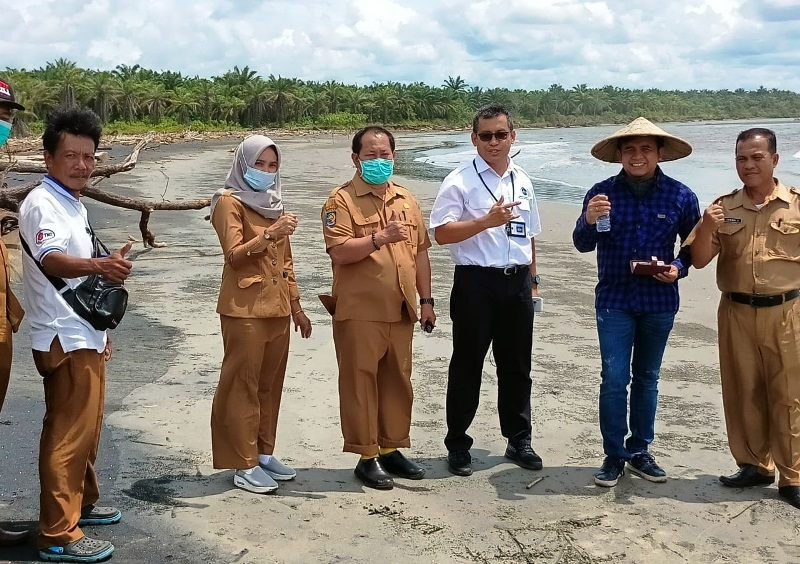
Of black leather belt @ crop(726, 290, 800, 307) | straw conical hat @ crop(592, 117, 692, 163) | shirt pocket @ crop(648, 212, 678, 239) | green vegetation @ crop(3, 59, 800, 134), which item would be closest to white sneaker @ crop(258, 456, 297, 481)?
shirt pocket @ crop(648, 212, 678, 239)

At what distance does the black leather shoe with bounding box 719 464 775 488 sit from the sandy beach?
54 mm

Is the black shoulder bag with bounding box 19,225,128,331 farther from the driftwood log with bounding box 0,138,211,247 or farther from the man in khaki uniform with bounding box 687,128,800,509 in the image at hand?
the driftwood log with bounding box 0,138,211,247

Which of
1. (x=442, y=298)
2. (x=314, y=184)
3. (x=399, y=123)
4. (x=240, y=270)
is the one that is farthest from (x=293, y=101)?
(x=240, y=270)

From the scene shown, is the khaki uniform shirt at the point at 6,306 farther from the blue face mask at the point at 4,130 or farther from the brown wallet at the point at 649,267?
the brown wallet at the point at 649,267

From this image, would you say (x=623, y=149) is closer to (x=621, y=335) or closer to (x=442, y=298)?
(x=621, y=335)

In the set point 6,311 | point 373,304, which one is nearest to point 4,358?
point 6,311

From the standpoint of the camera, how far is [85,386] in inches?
138

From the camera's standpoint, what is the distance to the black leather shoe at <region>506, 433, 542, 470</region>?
15.4ft

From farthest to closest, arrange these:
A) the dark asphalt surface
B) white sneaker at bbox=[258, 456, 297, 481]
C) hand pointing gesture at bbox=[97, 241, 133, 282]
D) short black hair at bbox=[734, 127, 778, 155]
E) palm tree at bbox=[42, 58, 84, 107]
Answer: palm tree at bbox=[42, 58, 84, 107], white sneaker at bbox=[258, 456, 297, 481], short black hair at bbox=[734, 127, 778, 155], the dark asphalt surface, hand pointing gesture at bbox=[97, 241, 133, 282]

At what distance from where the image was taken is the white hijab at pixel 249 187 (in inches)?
166

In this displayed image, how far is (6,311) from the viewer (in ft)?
11.4

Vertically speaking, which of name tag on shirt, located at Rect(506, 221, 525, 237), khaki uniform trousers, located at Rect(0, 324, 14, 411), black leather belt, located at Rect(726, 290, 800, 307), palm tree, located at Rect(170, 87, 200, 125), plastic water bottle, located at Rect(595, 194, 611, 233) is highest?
palm tree, located at Rect(170, 87, 200, 125)

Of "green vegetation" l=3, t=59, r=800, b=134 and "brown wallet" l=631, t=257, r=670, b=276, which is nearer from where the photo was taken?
"brown wallet" l=631, t=257, r=670, b=276

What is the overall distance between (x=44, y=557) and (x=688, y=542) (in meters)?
2.80
